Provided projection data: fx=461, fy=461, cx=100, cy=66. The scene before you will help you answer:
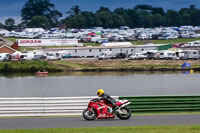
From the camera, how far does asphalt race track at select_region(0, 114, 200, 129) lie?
1850cm

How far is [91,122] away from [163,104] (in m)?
4.47

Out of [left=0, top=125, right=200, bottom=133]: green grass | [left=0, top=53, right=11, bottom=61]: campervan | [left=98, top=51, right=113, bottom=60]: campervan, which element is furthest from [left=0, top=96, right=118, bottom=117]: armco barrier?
[left=0, top=53, right=11, bottom=61]: campervan

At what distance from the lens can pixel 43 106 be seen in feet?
71.6

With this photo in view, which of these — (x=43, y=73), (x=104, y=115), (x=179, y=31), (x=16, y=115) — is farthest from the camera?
(x=179, y=31)

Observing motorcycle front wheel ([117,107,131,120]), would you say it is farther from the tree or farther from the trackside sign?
the tree

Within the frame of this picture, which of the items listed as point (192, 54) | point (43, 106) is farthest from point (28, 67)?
point (43, 106)

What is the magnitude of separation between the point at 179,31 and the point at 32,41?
71.4 metres

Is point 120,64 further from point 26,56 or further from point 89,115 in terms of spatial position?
point 89,115

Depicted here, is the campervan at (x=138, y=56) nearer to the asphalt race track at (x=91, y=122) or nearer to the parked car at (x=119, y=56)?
the parked car at (x=119, y=56)

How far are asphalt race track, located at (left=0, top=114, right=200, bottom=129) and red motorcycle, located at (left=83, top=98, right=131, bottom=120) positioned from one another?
21 cm

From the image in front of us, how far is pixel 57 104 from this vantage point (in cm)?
2177

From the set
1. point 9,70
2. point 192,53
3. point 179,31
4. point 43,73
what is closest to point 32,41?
point 9,70


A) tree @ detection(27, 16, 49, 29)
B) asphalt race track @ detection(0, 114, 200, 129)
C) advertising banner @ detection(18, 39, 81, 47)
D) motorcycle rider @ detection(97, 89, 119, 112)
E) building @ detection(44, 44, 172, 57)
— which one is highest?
tree @ detection(27, 16, 49, 29)

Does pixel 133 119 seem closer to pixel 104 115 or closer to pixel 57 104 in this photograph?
pixel 104 115
